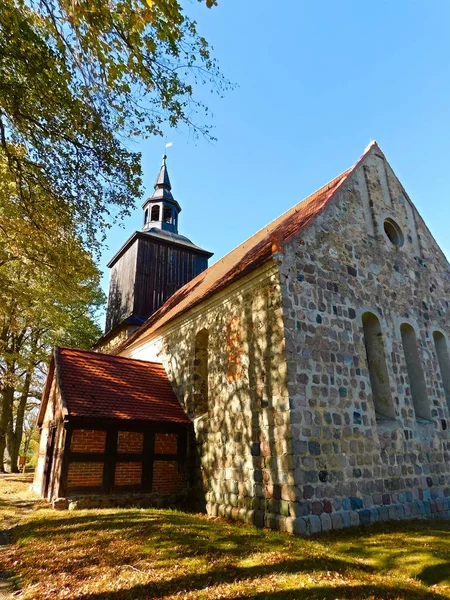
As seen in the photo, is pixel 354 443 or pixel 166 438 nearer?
pixel 354 443

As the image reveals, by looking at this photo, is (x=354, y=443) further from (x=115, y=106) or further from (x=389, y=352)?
(x=115, y=106)

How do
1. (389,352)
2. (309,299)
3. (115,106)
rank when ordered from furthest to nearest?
1. (389,352)
2. (309,299)
3. (115,106)

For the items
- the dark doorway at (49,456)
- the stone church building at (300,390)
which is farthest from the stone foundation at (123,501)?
the dark doorway at (49,456)

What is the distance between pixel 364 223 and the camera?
10125 mm

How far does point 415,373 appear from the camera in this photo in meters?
9.77

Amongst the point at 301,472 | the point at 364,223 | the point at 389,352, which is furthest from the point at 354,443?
the point at 364,223

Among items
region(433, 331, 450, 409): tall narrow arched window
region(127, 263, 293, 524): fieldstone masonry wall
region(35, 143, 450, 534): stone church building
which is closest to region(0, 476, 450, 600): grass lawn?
region(35, 143, 450, 534): stone church building

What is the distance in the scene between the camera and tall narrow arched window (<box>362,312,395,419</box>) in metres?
8.71

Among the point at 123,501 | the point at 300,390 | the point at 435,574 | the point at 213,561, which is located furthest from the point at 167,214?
the point at 435,574

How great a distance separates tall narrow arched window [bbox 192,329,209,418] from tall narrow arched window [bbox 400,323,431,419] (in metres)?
4.99

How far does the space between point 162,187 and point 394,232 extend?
1529 centimetres

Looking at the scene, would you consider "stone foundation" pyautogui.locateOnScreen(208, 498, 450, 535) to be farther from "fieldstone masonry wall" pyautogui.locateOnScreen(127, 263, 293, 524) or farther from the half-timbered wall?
the half-timbered wall

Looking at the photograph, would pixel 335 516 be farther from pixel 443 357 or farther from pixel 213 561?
pixel 443 357

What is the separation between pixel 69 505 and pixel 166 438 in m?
2.54
